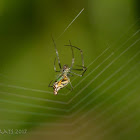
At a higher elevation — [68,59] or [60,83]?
[68,59]

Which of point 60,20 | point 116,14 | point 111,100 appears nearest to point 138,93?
point 111,100

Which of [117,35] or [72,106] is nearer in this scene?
[117,35]

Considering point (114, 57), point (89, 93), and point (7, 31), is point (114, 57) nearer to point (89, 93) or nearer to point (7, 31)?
point (89, 93)

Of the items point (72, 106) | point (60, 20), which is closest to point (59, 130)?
point (72, 106)

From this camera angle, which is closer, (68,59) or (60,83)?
(60,83)

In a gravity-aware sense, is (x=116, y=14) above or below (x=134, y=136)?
above

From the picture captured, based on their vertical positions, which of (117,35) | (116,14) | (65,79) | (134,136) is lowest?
(134,136)

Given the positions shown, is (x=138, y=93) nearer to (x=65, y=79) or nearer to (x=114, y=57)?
(x=114, y=57)
